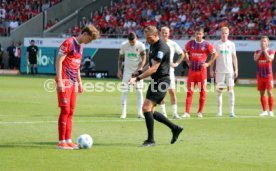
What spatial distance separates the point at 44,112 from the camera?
19734 millimetres

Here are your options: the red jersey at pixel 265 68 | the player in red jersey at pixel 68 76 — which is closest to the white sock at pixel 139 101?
the red jersey at pixel 265 68

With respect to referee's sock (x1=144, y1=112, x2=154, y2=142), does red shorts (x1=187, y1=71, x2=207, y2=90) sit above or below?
above

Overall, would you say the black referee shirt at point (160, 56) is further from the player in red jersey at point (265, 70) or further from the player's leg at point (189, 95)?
the player in red jersey at point (265, 70)

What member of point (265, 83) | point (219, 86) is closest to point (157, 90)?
point (219, 86)

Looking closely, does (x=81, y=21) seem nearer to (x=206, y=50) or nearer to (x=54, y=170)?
(x=206, y=50)

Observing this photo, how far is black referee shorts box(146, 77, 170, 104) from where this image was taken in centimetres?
1300

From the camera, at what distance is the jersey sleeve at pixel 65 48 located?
12242mm

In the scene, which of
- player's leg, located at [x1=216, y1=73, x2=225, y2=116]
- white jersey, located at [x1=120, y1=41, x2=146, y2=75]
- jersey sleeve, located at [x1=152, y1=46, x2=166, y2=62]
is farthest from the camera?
player's leg, located at [x1=216, y1=73, x2=225, y2=116]

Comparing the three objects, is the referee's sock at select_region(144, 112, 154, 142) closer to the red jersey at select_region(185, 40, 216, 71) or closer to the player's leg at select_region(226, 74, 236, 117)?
the red jersey at select_region(185, 40, 216, 71)

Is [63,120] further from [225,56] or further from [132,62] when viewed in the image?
[225,56]

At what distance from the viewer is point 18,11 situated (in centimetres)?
5275

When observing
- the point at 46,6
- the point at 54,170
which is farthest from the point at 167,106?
the point at 46,6

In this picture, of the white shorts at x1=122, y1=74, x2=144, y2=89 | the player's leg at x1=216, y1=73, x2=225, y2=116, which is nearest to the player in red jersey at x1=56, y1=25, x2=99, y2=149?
the white shorts at x1=122, y1=74, x2=144, y2=89

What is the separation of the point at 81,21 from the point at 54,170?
40.6m
